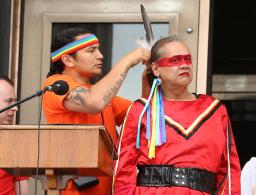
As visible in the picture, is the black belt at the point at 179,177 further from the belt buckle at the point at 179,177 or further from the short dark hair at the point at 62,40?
the short dark hair at the point at 62,40

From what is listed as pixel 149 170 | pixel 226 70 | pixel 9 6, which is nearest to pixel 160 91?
pixel 149 170

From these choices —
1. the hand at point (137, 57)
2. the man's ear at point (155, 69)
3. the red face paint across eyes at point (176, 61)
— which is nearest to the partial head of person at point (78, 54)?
the hand at point (137, 57)

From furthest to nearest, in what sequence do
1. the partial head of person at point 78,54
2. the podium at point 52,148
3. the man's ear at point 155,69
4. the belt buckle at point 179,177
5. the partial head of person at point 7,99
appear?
the partial head of person at point 7,99 < the partial head of person at point 78,54 < the man's ear at point 155,69 < the belt buckle at point 179,177 < the podium at point 52,148

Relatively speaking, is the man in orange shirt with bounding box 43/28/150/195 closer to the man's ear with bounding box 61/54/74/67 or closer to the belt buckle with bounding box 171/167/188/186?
the man's ear with bounding box 61/54/74/67

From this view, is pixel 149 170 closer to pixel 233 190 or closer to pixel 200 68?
pixel 233 190

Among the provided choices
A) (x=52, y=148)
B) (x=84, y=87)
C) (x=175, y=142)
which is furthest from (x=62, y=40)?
(x=52, y=148)

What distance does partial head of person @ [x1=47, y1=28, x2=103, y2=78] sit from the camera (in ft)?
17.5

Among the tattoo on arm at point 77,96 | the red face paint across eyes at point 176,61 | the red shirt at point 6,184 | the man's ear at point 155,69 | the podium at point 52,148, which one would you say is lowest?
the red shirt at point 6,184

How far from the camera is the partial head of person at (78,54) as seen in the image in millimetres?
5328

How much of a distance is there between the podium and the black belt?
501mm

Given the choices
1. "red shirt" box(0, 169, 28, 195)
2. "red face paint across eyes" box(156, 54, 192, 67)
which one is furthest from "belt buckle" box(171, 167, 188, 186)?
"red shirt" box(0, 169, 28, 195)

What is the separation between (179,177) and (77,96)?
788mm

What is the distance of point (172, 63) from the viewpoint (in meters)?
5.02

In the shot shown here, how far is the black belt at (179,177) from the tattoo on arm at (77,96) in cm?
57
